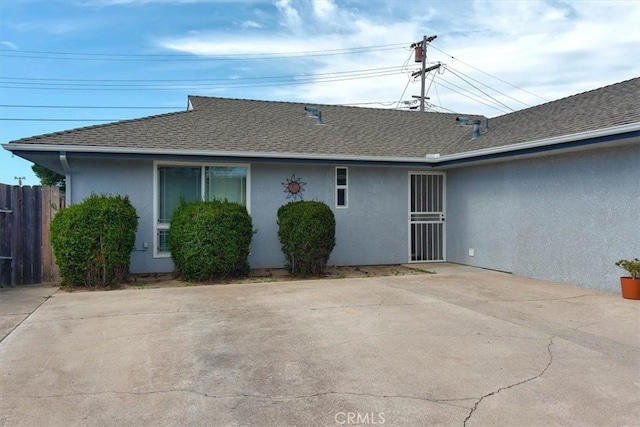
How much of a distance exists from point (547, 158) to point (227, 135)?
6635 millimetres

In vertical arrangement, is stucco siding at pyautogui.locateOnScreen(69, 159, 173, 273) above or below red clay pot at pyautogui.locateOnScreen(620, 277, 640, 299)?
above

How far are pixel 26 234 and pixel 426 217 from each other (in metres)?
8.71

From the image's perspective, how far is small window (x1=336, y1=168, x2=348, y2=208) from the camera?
1078 cm

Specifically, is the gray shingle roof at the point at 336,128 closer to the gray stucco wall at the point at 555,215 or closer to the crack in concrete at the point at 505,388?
the gray stucco wall at the point at 555,215

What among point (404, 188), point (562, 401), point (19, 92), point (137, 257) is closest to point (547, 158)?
point (404, 188)

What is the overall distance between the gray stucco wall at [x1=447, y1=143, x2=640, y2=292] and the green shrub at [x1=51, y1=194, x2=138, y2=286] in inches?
297

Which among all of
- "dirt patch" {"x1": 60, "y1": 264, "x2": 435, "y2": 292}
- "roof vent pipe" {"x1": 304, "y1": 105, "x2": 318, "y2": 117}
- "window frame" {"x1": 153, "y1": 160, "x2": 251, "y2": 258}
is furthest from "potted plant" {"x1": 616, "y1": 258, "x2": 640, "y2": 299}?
"roof vent pipe" {"x1": 304, "y1": 105, "x2": 318, "y2": 117}

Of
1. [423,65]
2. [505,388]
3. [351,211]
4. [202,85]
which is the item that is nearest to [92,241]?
[351,211]

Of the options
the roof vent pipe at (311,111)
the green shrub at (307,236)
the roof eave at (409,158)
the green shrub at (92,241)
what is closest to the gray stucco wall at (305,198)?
the roof eave at (409,158)

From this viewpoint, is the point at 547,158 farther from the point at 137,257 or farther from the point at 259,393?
the point at 137,257

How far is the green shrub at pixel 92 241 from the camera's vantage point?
7.66m

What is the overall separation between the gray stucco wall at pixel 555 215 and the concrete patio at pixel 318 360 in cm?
110

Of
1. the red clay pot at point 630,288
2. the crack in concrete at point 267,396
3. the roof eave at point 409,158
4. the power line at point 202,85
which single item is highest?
the power line at point 202,85

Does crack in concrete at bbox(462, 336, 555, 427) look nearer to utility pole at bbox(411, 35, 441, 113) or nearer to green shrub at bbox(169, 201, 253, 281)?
green shrub at bbox(169, 201, 253, 281)
